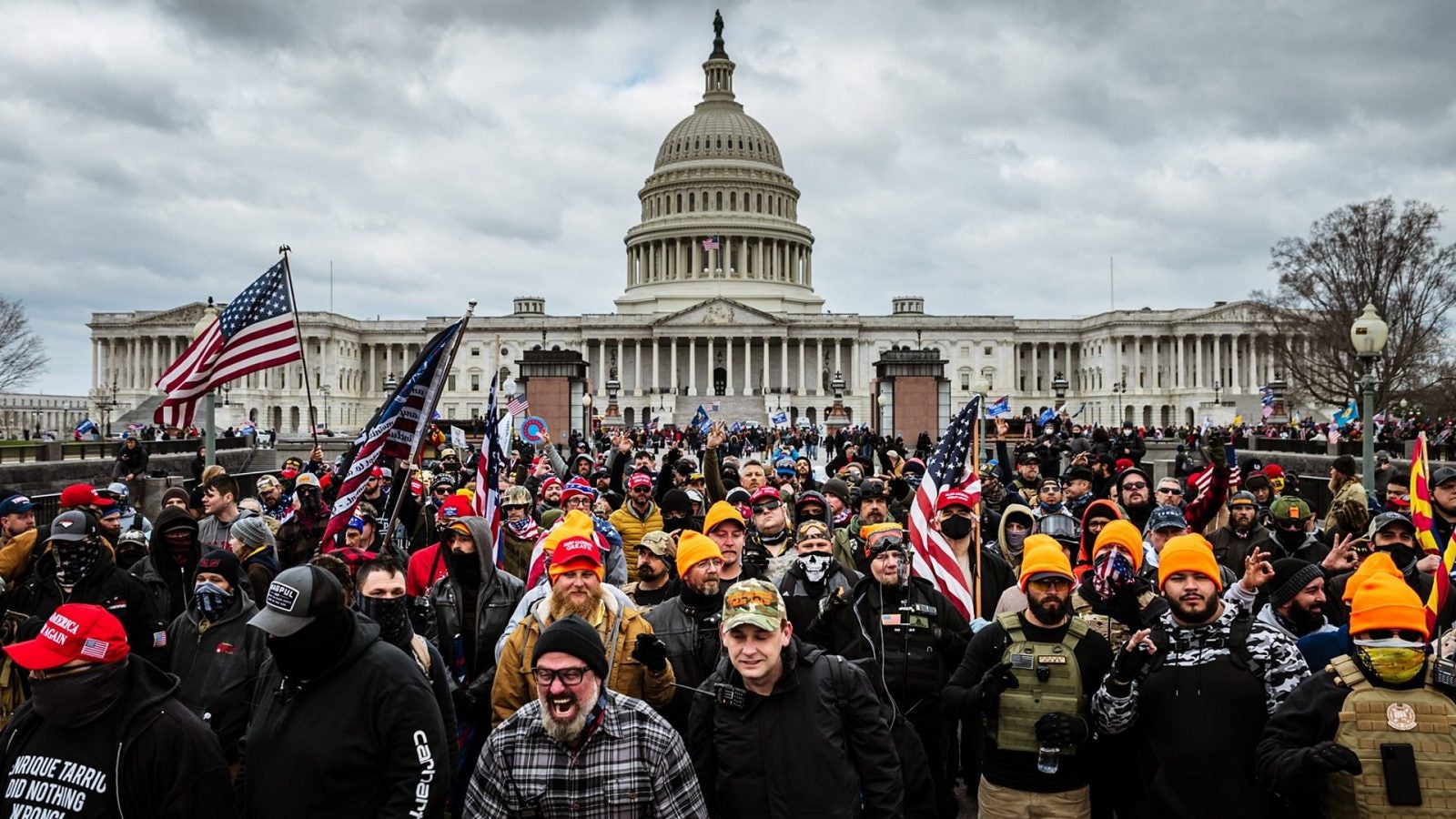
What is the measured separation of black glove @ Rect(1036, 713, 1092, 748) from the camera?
4.58 meters

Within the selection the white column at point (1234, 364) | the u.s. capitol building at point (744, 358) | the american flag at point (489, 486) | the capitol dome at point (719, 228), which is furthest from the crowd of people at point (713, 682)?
the capitol dome at point (719, 228)

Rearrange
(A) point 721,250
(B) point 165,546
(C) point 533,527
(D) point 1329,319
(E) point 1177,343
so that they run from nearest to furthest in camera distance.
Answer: (B) point 165,546
(C) point 533,527
(D) point 1329,319
(E) point 1177,343
(A) point 721,250

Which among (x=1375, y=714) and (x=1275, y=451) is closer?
(x=1375, y=714)

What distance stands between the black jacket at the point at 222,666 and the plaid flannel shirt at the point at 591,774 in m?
1.72

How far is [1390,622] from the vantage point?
4105 mm

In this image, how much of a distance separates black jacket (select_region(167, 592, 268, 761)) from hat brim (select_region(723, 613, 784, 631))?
2262mm

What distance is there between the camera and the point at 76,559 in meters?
6.20

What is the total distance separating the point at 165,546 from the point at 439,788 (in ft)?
12.2

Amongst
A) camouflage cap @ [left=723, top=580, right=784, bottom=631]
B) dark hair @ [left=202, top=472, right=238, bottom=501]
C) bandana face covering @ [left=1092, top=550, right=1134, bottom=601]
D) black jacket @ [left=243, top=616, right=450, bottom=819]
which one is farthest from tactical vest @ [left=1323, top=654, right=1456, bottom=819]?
dark hair @ [left=202, top=472, right=238, bottom=501]

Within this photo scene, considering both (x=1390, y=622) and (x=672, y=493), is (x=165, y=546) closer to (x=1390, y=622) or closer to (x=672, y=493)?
(x=672, y=493)

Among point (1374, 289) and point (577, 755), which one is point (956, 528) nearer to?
point (577, 755)

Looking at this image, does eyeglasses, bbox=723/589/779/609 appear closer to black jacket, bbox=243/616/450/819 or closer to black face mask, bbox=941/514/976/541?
black jacket, bbox=243/616/450/819

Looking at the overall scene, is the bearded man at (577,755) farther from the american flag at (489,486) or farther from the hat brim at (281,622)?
the american flag at (489,486)

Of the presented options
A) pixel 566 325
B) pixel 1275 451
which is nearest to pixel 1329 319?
pixel 1275 451
